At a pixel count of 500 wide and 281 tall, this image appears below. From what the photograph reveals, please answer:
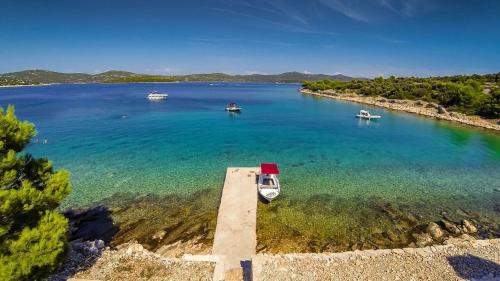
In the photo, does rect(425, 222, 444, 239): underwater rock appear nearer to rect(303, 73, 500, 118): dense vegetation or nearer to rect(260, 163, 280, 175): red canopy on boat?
rect(260, 163, 280, 175): red canopy on boat

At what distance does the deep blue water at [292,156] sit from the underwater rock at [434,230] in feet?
12.9

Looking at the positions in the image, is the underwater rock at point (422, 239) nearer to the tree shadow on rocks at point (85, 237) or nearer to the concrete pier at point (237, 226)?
the concrete pier at point (237, 226)

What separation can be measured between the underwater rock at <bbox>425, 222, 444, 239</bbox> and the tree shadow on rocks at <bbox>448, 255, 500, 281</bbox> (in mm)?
3807

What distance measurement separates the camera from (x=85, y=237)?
17203 millimetres

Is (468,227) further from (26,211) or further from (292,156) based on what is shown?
(26,211)

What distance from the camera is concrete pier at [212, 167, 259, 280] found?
14.5 m

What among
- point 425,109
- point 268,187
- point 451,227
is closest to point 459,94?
point 425,109

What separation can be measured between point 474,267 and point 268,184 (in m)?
13.6

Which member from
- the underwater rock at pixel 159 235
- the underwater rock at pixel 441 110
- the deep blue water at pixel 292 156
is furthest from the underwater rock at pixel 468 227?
the underwater rock at pixel 441 110

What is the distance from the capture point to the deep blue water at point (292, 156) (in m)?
24.2

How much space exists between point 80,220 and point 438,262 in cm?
2150

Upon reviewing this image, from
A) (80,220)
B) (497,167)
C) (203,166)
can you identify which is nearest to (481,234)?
(497,167)

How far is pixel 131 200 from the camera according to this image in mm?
22000

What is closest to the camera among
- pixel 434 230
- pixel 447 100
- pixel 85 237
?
pixel 85 237
